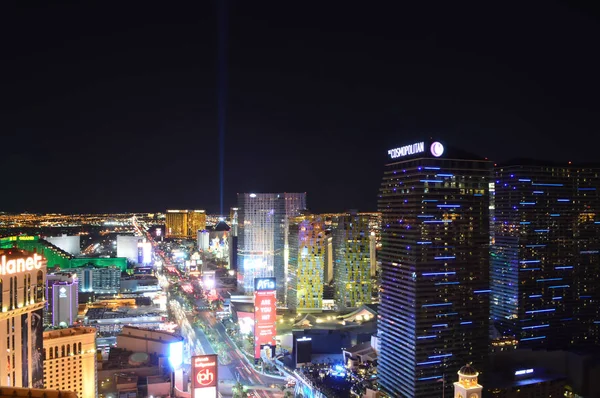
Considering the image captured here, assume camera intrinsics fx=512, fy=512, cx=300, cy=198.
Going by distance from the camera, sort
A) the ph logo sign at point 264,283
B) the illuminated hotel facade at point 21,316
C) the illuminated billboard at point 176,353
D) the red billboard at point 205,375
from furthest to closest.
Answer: the ph logo sign at point 264,283 → the illuminated billboard at point 176,353 → the red billboard at point 205,375 → the illuminated hotel facade at point 21,316

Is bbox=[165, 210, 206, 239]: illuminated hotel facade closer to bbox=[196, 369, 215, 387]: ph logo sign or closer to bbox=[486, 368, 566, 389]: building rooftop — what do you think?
bbox=[486, 368, 566, 389]: building rooftop

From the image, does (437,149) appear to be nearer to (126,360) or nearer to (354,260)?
(126,360)

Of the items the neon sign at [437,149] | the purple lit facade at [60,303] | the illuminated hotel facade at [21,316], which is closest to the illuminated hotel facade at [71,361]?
the illuminated hotel facade at [21,316]

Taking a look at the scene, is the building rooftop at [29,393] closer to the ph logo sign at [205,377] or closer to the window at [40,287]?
the window at [40,287]

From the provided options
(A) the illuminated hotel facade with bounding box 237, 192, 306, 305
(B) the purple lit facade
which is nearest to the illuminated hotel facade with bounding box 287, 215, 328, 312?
(A) the illuminated hotel facade with bounding box 237, 192, 306, 305

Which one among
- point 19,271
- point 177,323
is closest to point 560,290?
point 177,323
